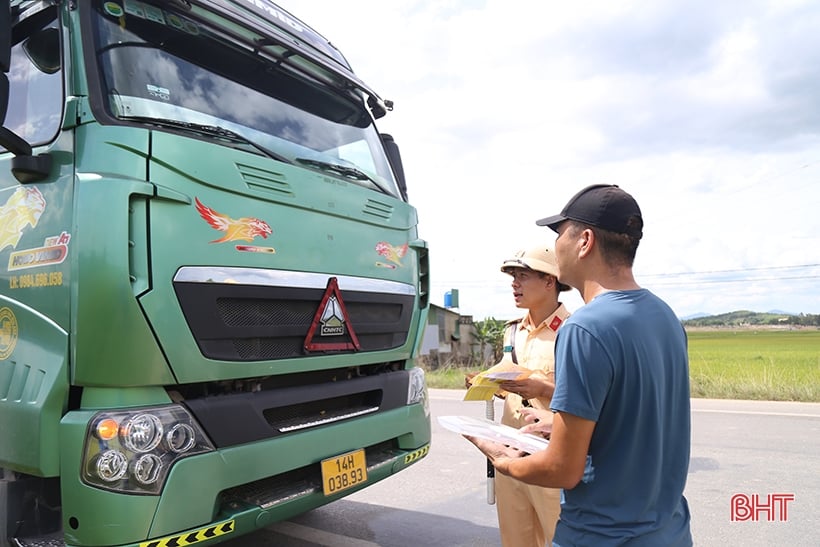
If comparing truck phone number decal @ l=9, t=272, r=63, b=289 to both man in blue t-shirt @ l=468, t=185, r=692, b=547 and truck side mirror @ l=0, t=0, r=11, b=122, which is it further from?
man in blue t-shirt @ l=468, t=185, r=692, b=547

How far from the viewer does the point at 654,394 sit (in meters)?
1.57

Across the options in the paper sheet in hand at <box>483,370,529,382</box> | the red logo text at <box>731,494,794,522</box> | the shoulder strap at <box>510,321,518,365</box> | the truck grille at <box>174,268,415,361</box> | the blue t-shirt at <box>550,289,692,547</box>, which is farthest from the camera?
the red logo text at <box>731,494,794,522</box>

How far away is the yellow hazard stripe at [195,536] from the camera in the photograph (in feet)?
7.27

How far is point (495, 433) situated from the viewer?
72.4 inches

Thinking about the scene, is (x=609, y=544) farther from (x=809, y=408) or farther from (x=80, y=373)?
(x=809, y=408)

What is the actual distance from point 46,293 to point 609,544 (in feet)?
7.21

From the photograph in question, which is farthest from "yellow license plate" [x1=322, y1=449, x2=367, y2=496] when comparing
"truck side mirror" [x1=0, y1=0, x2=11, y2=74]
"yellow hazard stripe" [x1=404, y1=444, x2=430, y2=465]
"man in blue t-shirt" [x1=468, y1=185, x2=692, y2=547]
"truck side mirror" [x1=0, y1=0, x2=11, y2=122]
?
"truck side mirror" [x1=0, y1=0, x2=11, y2=74]

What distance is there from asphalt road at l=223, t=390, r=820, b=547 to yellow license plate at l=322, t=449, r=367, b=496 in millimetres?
845

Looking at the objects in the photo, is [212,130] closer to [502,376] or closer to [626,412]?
[502,376]

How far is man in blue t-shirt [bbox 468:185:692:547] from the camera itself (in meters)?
1.54

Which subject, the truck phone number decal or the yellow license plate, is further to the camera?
the yellow license plate

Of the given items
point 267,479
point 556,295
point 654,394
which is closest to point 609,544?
point 654,394

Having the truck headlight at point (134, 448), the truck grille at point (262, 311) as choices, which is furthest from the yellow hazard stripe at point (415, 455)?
the truck headlight at point (134, 448)

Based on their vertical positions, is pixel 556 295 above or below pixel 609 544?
above
